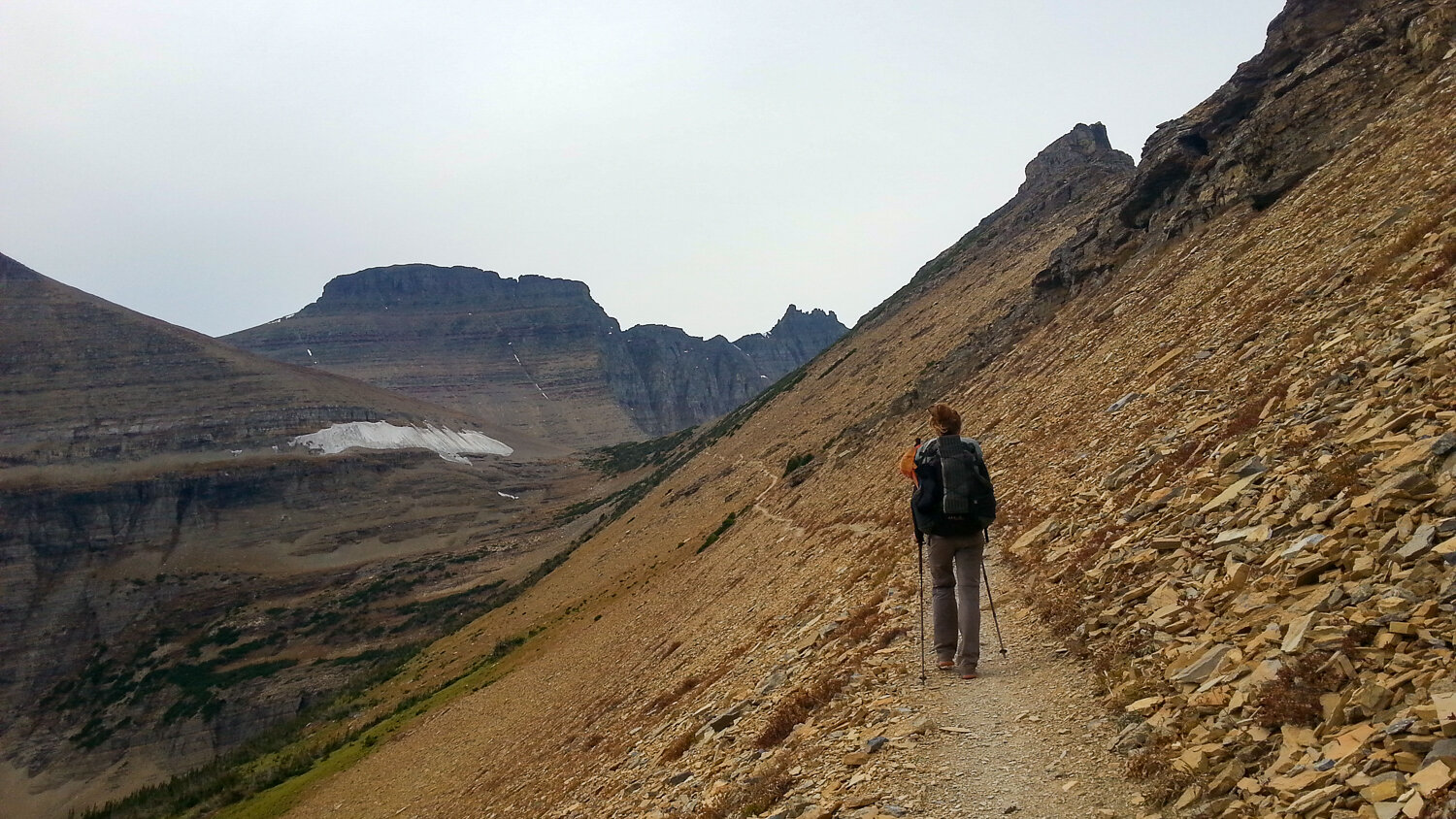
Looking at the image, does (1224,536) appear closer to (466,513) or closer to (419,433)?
(466,513)

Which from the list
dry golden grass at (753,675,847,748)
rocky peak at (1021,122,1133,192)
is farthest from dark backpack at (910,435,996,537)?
rocky peak at (1021,122,1133,192)

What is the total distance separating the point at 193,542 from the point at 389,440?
4225 centimetres

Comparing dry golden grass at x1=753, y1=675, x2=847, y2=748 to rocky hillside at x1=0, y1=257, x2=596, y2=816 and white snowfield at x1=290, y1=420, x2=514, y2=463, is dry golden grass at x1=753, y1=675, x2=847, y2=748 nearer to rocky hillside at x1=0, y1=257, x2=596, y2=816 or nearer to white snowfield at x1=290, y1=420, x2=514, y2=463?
rocky hillside at x1=0, y1=257, x2=596, y2=816

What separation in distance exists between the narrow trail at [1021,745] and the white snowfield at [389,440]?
554 ft

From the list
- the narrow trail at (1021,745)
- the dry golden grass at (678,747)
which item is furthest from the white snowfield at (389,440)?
the narrow trail at (1021,745)

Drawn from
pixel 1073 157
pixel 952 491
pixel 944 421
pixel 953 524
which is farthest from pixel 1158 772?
pixel 1073 157

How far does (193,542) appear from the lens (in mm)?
131625

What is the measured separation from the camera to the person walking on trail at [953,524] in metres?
9.12

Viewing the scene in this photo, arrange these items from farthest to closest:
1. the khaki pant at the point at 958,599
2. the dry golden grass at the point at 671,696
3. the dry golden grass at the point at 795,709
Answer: the dry golden grass at the point at 671,696, the dry golden grass at the point at 795,709, the khaki pant at the point at 958,599

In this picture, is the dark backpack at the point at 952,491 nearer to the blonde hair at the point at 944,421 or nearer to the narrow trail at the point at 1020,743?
the blonde hair at the point at 944,421

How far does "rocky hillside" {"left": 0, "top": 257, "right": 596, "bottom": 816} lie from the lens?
85.9 m

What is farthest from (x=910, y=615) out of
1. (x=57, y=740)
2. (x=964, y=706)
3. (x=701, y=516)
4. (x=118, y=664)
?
(x=118, y=664)

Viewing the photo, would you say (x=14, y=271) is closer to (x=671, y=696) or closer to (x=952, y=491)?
(x=671, y=696)

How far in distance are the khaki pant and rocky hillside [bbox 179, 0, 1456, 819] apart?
70 cm
